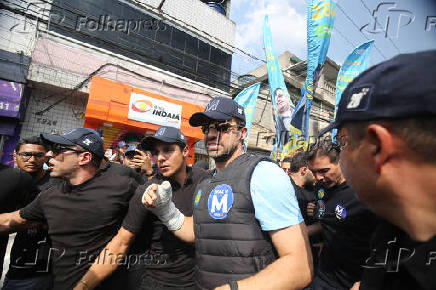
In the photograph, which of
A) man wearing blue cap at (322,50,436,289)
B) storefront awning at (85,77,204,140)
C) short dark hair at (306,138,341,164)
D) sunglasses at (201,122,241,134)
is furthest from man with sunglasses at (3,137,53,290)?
storefront awning at (85,77,204,140)

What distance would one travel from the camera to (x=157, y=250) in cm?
225

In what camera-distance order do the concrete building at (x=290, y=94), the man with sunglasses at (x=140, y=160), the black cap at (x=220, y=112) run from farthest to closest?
the concrete building at (x=290, y=94), the man with sunglasses at (x=140, y=160), the black cap at (x=220, y=112)

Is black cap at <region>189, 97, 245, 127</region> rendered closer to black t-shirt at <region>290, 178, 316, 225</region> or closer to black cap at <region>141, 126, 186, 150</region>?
black cap at <region>141, 126, 186, 150</region>

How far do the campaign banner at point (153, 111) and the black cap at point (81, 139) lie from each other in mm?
6603

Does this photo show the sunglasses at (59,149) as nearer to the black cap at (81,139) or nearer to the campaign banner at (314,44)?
the black cap at (81,139)

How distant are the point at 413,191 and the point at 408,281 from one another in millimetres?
358

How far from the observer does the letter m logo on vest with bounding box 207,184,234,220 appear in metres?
1.50

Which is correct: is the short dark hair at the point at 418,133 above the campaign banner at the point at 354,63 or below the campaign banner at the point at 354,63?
below

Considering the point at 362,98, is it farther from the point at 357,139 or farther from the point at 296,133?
the point at 296,133

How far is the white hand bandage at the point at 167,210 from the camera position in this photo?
5.97 ft

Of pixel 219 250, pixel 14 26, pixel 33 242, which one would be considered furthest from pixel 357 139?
pixel 14 26

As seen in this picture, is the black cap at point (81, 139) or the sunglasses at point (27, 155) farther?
the sunglasses at point (27, 155)

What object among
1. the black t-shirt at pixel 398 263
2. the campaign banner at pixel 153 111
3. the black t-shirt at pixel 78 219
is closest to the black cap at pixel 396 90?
the black t-shirt at pixel 398 263

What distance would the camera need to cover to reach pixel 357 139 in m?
0.72
